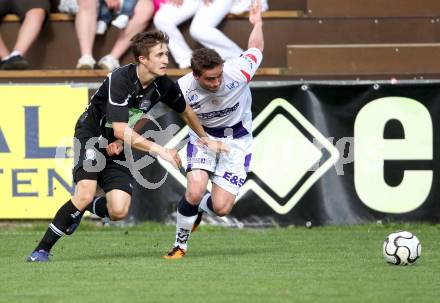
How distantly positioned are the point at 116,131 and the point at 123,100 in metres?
0.25

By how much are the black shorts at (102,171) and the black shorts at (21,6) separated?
442 centimetres

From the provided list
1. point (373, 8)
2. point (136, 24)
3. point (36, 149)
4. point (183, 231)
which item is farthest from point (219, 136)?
point (373, 8)

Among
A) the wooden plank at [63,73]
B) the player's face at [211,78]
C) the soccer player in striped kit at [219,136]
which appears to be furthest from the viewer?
the wooden plank at [63,73]

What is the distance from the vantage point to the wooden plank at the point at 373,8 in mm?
13320

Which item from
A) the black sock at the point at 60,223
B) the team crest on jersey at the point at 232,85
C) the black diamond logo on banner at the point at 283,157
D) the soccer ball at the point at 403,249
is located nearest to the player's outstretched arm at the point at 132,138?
the black sock at the point at 60,223

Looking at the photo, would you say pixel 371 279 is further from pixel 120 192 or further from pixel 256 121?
pixel 256 121

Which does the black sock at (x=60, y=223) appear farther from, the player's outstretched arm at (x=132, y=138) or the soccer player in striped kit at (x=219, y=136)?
the soccer player in striped kit at (x=219, y=136)

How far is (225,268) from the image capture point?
8383 millimetres

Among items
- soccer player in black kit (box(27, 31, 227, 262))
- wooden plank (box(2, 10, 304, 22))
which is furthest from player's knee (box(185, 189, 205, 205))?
wooden plank (box(2, 10, 304, 22))

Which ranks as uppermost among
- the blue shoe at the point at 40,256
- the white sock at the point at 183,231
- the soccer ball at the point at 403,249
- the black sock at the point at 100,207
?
the soccer ball at the point at 403,249

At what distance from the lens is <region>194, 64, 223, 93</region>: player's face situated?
8875mm

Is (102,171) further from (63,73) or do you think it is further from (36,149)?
(63,73)

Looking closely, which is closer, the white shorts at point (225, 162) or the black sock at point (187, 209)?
the black sock at point (187, 209)

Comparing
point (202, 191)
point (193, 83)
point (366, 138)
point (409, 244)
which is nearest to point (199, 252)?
point (202, 191)
